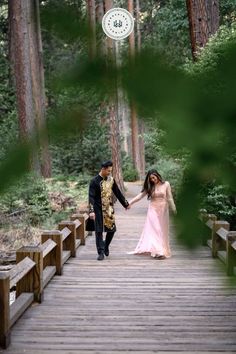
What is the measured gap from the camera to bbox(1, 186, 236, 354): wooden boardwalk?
493 centimetres

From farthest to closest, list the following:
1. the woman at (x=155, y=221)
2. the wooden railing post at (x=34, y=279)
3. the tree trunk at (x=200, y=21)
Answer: the tree trunk at (x=200, y=21) < the woman at (x=155, y=221) < the wooden railing post at (x=34, y=279)

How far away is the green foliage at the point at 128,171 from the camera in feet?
104

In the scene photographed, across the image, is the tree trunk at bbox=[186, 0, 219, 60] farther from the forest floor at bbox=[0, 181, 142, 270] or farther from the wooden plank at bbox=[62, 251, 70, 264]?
the forest floor at bbox=[0, 181, 142, 270]

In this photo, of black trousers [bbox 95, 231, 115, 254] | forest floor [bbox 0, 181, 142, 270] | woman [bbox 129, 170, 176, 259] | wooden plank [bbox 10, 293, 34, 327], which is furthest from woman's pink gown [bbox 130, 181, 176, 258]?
wooden plank [bbox 10, 293, 34, 327]

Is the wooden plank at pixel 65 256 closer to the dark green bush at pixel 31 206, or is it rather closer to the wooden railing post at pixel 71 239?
the wooden railing post at pixel 71 239

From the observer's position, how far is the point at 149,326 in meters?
5.52

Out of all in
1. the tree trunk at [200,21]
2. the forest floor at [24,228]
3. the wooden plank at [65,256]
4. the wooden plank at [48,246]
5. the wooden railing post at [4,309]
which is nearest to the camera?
the wooden railing post at [4,309]

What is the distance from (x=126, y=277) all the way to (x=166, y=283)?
2.26 ft

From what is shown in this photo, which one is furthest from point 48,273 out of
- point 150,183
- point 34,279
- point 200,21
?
point 200,21

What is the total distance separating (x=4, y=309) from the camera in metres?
4.73

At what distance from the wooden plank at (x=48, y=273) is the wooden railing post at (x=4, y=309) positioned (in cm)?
209

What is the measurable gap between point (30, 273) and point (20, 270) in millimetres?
811

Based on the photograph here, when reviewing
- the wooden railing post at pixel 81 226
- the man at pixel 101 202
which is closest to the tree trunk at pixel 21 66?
the man at pixel 101 202

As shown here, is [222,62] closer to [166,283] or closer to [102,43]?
[102,43]
